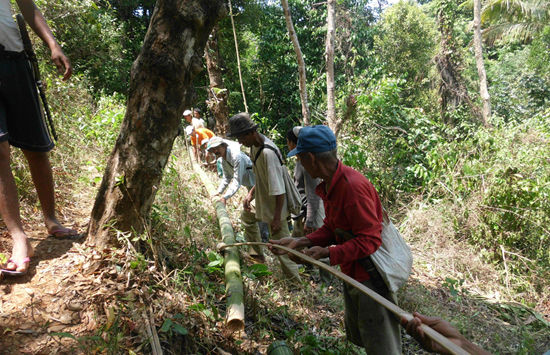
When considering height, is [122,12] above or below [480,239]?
above

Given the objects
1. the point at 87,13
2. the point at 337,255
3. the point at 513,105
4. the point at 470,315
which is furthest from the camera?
the point at 513,105

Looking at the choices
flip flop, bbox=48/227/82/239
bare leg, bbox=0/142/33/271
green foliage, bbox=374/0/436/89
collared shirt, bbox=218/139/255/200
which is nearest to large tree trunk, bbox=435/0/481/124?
green foliage, bbox=374/0/436/89

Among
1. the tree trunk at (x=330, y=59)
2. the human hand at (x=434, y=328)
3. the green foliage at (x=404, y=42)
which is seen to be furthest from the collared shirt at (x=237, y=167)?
the green foliage at (x=404, y=42)

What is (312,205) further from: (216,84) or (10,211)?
(216,84)

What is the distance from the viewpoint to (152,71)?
211cm

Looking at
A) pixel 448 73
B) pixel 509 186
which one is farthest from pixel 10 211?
pixel 448 73

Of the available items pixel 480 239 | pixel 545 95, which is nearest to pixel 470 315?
pixel 480 239

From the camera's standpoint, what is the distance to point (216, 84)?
9.20 metres

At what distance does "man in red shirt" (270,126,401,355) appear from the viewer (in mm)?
1990

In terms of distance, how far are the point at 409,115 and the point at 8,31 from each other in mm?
8008

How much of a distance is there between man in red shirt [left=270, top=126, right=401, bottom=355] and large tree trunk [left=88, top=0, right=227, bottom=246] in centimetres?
85

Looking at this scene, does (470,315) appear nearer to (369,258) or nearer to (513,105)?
(369,258)

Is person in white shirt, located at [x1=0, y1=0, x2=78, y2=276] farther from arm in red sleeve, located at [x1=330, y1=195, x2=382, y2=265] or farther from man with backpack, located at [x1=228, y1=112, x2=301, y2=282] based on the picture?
arm in red sleeve, located at [x1=330, y1=195, x2=382, y2=265]

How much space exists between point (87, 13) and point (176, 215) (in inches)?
278
